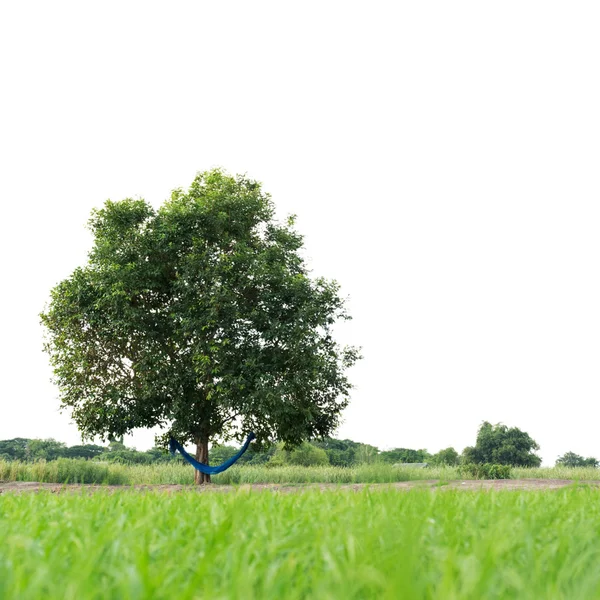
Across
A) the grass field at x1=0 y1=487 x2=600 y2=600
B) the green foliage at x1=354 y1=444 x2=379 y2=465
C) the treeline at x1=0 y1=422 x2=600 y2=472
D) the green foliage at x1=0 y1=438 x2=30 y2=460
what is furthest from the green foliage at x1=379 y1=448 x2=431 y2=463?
the grass field at x1=0 y1=487 x2=600 y2=600

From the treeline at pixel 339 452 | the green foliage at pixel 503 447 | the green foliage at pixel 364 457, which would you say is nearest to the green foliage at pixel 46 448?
the treeline at pixel 339 452

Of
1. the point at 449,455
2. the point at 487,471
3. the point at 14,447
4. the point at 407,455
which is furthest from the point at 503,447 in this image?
the point at 14,447

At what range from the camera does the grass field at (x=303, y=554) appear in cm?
125

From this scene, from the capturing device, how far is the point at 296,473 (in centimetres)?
1873

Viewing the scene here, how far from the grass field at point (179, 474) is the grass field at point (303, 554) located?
14.3 m

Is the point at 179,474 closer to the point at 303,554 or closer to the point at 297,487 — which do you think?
the point at 297,487

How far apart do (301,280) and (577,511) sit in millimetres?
14108

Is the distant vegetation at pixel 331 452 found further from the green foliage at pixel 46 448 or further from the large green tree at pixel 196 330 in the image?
the large green tree at pixel 196 330

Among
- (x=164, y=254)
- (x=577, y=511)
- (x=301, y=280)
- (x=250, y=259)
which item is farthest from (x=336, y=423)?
(x=577, y=511)

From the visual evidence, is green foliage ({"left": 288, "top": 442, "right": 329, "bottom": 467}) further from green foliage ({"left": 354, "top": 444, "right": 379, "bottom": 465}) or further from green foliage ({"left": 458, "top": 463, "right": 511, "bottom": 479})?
green foliage ({"left": 354, "top": 444, "right": 379, "bottom": 465})

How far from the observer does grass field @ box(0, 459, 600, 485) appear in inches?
682

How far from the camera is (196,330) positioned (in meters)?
16.8

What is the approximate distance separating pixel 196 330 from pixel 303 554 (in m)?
15.3

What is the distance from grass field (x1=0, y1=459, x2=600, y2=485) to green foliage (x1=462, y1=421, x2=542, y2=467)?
1162cm
